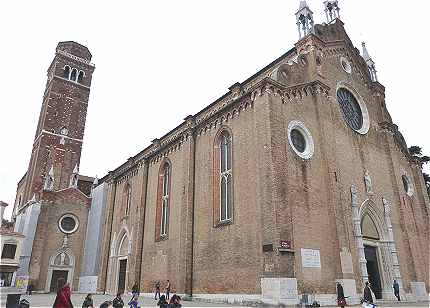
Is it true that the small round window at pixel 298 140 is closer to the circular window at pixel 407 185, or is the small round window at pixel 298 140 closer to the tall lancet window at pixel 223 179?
the tall lancet window at pixel 223 179

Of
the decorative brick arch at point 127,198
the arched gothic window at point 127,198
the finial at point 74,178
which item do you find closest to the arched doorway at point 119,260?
the arched gothic window at point 127,198

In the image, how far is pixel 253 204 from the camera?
1694 cm

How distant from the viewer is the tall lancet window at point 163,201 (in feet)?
79.0

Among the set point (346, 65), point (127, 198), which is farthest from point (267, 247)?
point (127, 198)

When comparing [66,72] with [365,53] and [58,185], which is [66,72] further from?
[365,53]

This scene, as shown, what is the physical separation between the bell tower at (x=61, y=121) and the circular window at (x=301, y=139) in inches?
1029

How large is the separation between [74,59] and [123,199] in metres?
23.1

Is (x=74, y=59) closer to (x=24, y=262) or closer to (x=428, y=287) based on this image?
(x=24, y=262)

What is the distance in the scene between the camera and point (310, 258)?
15789mm

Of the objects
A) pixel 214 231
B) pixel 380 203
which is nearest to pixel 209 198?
pixel 214 231

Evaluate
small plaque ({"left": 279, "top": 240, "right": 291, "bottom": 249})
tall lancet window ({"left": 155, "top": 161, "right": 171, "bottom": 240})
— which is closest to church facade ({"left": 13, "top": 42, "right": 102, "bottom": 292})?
tall lancet window ({"left": 155, "top": 161, "right": 171, "bottom": 240})

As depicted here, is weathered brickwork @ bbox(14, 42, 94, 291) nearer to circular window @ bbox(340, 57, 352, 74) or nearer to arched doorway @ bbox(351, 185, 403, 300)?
arched doorway @ bbox(351, 185, 403, 300)

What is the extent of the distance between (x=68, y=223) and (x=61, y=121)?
1327 centimetres

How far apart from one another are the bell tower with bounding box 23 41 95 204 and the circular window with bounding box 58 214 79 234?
136 inches
